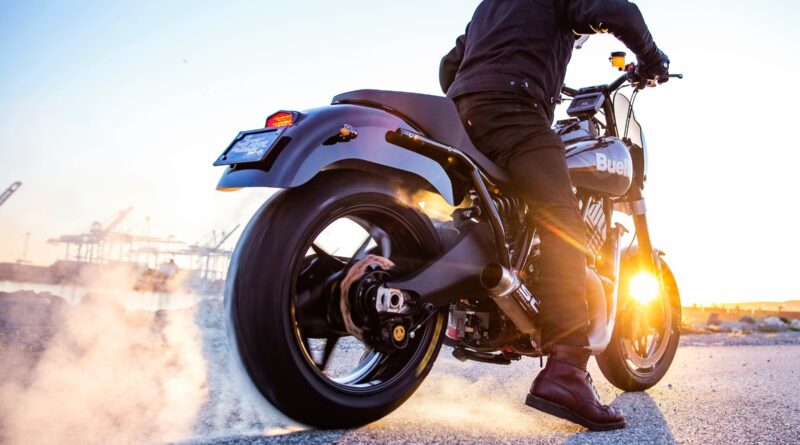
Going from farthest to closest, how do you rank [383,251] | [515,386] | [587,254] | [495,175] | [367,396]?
1. [515,386]
2. [587,254]
3. [495,175]
4. [383,251]
5. [367,396]

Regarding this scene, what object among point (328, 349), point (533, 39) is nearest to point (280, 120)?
point (328, 349)

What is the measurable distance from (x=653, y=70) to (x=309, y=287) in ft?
7.93

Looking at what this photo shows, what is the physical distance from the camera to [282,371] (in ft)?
6.83

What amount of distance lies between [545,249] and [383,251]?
0.78 metres

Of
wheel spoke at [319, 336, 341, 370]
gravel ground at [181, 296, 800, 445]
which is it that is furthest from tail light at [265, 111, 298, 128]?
gravel ground at [181, 296, 800, 445]

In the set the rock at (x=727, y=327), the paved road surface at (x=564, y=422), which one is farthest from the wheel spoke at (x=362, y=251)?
the rock at (x=727, y=327)

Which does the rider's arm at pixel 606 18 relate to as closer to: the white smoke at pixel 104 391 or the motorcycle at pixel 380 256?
the motorcycle at pixel 380 256

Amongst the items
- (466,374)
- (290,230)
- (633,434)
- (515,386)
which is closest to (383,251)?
(290,230)

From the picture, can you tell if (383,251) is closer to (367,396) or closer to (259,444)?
(367,396)

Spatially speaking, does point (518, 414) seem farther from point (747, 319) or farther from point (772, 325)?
point (747, 319)

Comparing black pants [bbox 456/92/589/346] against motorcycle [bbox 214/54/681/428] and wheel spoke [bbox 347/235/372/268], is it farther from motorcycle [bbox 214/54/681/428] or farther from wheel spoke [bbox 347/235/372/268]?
wheel spoke [bbox 347/235/372/268]

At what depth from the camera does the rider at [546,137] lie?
275cm

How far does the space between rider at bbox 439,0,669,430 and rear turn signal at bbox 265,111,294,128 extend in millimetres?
976

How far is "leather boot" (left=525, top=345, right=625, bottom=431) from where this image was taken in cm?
267
